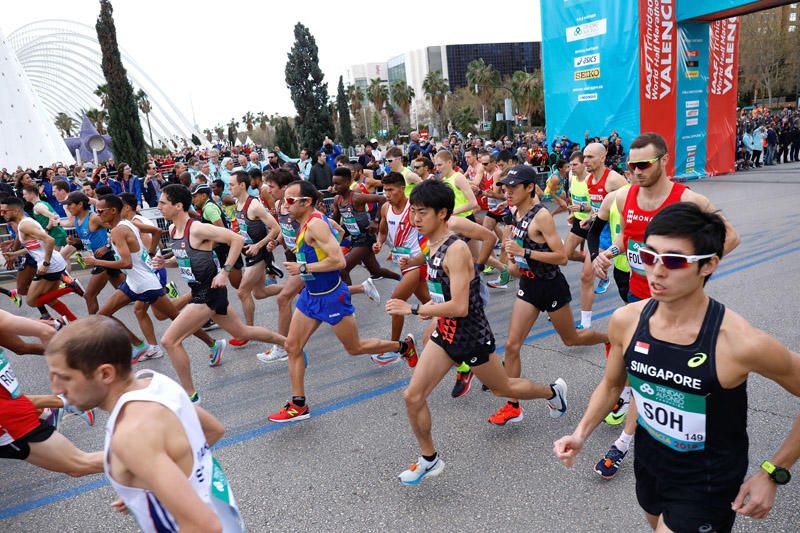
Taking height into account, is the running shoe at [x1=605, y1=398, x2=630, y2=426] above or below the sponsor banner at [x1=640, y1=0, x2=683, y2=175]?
below

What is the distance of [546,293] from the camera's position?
14.0ft

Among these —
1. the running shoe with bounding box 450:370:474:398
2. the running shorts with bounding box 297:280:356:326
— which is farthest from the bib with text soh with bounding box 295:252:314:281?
the running shoe with bounding box 450:370:474:398

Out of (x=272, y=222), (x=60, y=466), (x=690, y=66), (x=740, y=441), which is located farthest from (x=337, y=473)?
(x=690, y=66)

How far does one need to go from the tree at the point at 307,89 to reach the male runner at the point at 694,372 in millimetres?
35172

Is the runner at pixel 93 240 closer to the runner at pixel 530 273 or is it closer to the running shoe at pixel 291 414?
the running shoe at pixel 291 414

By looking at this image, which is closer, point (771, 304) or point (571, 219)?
point (771, 304)

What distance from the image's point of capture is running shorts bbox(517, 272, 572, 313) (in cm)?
427

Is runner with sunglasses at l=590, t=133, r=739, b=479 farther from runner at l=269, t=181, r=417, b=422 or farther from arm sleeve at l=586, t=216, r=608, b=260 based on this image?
runner at l=269, t=181, r=417, b=422

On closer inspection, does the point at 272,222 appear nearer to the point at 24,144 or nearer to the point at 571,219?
the point at 571,219

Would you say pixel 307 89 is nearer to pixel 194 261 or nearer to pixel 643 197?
pixel 194 261

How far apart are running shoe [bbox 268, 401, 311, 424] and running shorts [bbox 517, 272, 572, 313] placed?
80.6 inches

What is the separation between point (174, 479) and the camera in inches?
65.7

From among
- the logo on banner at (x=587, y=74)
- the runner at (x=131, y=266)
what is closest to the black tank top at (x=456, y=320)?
the runner at (x=131, y=266)

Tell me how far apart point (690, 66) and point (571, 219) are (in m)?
14.7
